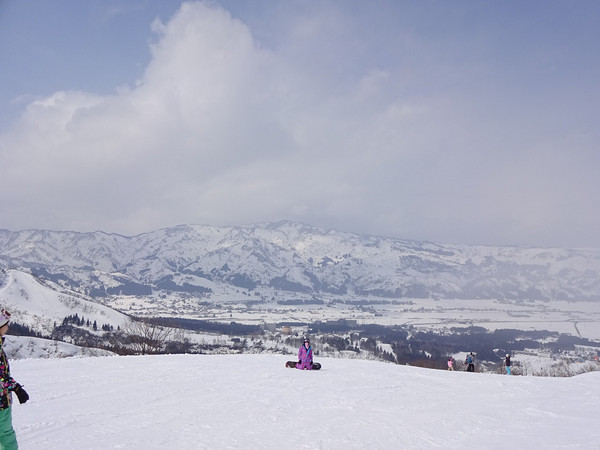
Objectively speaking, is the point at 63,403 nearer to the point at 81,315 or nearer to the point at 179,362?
the point at 179,362

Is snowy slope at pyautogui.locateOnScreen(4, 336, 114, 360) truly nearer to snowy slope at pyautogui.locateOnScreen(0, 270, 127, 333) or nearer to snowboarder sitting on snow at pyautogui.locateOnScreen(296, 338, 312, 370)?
snowboarder sitting on snow at pyautogui.locateOnScreen(296, 338, 312, 370)

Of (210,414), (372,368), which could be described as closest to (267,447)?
(210,414)

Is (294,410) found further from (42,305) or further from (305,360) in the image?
(42,305)

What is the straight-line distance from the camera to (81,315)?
165 meters

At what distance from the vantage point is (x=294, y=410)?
12.3 m

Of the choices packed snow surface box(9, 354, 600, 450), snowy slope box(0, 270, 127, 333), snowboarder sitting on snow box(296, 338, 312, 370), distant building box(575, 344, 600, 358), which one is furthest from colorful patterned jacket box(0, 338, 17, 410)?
snowy slope box(0, 270, 127, 333)

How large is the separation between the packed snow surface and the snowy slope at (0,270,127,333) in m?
150

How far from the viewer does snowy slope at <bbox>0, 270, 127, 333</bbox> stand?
149738 mm

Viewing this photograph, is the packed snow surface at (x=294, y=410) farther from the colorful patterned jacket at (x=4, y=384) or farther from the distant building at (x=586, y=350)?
the distant building at (x=586, y=350)

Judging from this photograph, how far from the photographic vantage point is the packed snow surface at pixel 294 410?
9.23 meters

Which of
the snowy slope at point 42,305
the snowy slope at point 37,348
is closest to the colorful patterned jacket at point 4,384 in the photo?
the snowy slope at point 37,348

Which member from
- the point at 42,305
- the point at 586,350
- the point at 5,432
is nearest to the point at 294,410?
the point at 5,432

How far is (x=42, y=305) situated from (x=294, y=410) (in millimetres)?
196087

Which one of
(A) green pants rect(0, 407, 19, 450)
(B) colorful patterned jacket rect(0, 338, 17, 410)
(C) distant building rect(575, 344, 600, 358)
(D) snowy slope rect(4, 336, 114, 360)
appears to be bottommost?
(C) distant building rect(575, 344, 600, 358)
